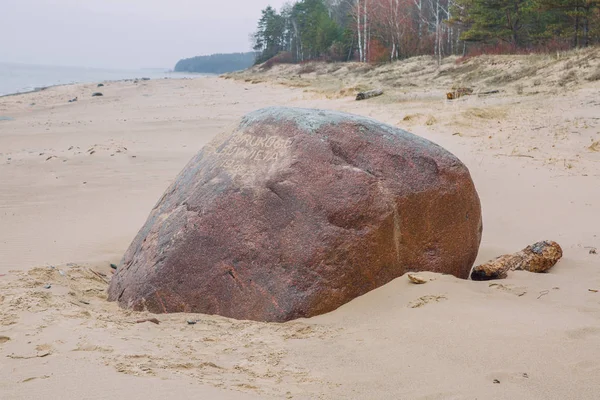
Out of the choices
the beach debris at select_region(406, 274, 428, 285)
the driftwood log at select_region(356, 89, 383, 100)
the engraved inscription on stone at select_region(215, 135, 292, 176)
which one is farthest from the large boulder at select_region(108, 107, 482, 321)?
the driftwood log at select_region(356, 89, 383, 100)

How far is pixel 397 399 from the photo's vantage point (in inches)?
86.4

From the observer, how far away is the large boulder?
3.36 m

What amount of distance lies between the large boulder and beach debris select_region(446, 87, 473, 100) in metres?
9.82

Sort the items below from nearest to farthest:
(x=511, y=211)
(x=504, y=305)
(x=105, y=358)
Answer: (x=105, y=358), (x=504, y=305), (x=511, y=211)

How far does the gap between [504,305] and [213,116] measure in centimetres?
1284

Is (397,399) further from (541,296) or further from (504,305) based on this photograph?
(541,296)

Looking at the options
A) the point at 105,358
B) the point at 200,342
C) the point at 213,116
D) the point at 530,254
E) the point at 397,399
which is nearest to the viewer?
the point at 397,399

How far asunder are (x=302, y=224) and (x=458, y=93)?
11.0 meters

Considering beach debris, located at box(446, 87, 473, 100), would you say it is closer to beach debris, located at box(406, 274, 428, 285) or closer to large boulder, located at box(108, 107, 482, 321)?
large boulder, located at box(108, 107, 482, 321)

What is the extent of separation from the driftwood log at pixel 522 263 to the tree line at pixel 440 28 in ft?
59.4

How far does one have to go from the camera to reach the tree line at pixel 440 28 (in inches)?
861

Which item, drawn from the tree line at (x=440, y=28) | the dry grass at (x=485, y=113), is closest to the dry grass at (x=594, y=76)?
the dry grass at (x=485, y=113)

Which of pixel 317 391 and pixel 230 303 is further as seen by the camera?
pixel 230 303

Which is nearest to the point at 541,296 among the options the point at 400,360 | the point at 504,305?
the point at 504,305
